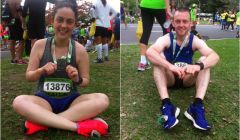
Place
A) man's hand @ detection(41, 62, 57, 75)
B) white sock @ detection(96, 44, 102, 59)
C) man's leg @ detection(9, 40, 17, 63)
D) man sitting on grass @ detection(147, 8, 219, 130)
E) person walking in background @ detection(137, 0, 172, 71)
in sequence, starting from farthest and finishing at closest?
white sock @ detection(96, 44, 102, 59) < man's leg @ detection(9, 40, 17, 63) < person walking in background @ detection(137, 0, 172, 71) < man sitting on grass @ detection(147, 8, 219, 130) < man's hand @ detection(41, 62, 57, 75)

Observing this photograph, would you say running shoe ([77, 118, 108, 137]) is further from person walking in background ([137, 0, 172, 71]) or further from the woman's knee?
person walking in background ([137, 0, 172, 71])

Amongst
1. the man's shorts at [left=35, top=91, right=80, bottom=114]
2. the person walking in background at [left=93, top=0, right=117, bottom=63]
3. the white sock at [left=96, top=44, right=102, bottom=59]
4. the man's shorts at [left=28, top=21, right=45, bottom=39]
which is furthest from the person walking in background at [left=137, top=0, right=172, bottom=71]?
the man's shorts at [left=35, top=91, right=80, bottom=114]

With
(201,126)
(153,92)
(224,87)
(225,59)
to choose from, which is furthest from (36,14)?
(225,59)

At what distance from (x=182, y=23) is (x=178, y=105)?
60 cm

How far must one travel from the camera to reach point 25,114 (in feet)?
→ 6.38

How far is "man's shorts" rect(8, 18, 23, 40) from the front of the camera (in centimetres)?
328

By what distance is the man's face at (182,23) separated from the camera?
8.04ft

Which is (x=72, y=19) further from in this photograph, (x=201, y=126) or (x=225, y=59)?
(x=225, y=59)

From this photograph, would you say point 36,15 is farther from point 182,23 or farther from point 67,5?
point 182,23

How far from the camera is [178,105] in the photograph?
97.3 inches

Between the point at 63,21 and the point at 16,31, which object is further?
the point at 16,31

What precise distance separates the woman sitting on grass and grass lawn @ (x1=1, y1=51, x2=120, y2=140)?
0.06 meters

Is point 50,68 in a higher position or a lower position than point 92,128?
higher

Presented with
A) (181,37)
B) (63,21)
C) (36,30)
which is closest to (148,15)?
(181,37)
